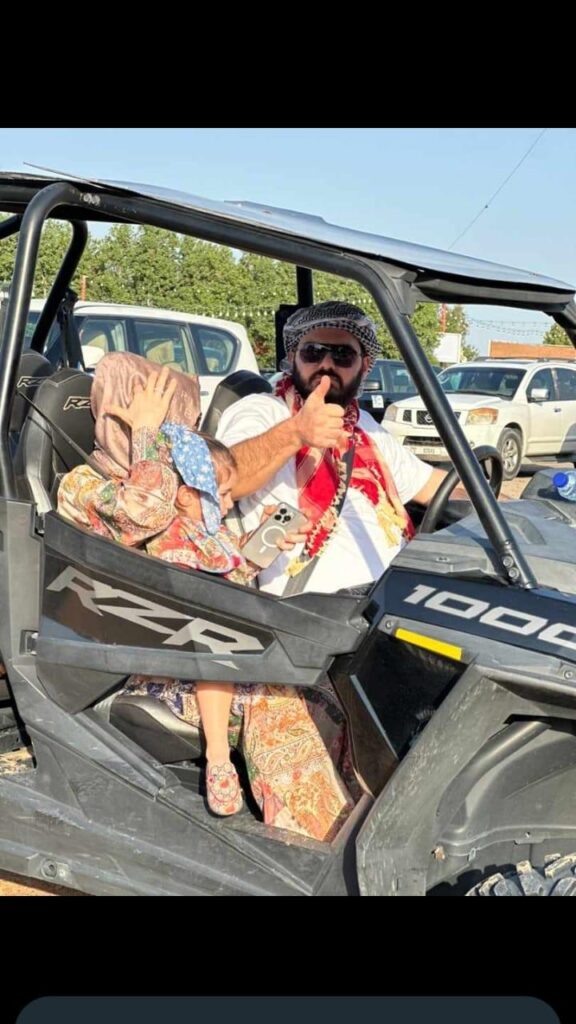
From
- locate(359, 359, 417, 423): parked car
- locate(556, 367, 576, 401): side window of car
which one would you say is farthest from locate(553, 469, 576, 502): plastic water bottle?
locate(556, 367, 576, 401): side window of car

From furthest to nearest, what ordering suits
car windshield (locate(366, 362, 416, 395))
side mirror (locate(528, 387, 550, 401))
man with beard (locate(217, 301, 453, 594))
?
car windshield (locate(366, 362, 416, 395)) < side mirror (locate(528, 387, 550, 401)) < man with beard (locate(217, 301, 453, 594))

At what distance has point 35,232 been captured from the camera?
7.84 feet

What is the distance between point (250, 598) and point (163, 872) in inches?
25.9

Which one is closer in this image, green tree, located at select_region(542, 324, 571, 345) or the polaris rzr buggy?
the polaris rzr buggy

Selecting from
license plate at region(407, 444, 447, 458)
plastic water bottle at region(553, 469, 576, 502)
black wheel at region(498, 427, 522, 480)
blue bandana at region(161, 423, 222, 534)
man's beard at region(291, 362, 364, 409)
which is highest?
man's beard at region(291, 362, 364, 409)

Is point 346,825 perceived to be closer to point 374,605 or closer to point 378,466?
point 374,605

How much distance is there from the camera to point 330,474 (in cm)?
292

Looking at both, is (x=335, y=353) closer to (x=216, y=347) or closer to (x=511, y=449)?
(x=216, y=347)

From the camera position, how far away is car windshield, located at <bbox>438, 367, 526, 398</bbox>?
48.4ft

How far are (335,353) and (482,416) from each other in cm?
1119

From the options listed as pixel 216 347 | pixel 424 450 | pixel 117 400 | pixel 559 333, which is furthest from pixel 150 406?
pixel 424 450

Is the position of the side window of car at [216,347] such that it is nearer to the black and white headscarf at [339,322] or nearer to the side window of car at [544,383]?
the side window of car at [544,383]

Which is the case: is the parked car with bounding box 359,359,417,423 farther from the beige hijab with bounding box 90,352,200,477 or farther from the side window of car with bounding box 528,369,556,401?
the beige hijab with bounding box 90,352,200,477

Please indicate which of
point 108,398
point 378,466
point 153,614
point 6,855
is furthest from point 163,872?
point 378,466
